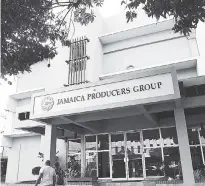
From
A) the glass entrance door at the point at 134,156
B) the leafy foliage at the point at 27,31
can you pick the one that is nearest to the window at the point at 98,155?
the glass entrance door at the point at 134,156

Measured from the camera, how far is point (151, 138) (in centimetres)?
1290

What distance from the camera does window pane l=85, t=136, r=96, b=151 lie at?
1398 centimetres

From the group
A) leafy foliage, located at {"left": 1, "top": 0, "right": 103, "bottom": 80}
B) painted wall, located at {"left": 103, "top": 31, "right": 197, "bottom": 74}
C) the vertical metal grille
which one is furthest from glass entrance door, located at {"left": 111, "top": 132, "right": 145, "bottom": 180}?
leafy foliage, located at {"left": 1, "top": 0, "right": 103, "bottom": 80}

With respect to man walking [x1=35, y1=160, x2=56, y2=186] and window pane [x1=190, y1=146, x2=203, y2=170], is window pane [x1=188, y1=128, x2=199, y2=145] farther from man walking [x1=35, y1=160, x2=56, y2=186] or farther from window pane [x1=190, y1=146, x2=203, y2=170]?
man walking [x1=35, y1=160, x2=56, y2=186]

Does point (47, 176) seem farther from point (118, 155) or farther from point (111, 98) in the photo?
point (118, 155)

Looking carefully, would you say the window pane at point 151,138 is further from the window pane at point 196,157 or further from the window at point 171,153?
the window pane at point 196,157

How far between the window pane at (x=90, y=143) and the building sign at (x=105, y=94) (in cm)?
468

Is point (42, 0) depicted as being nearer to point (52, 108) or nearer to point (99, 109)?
point (99, 109)

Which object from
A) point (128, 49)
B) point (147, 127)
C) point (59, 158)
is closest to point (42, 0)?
point (147, 127)

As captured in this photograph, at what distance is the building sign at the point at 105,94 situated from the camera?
29.0 feet

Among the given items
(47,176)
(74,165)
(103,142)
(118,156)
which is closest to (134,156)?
(118,156)

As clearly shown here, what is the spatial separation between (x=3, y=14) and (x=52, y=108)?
254 inches

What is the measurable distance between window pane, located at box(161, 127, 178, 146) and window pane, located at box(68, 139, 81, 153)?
517 cm

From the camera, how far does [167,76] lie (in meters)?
8.87
